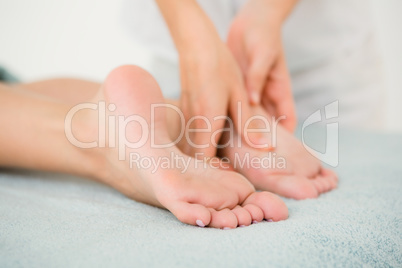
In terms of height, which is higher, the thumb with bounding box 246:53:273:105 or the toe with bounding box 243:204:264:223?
the thumb with bounding box 246:53:273:105

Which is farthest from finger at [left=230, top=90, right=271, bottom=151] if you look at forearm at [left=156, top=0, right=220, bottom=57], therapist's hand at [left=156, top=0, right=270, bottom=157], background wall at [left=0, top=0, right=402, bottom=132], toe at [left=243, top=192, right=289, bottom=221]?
background wall at [left=0, top=0, right=402, bottom=132]

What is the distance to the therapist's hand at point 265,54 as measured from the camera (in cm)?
97

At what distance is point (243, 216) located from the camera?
23.1 inches

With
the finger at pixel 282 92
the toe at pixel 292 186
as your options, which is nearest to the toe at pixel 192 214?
the toe at pixel 292 186

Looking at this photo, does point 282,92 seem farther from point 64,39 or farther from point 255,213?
point 64,39

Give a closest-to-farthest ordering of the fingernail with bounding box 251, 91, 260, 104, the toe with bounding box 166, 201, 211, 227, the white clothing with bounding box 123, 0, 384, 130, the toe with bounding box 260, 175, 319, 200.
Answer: the toe with bounding box 166, 201, 211, 227 → the toe with bounding box 260, 175, 319, 200 → the fingernail with bounding box 251, 91, 260, 104 → the white clothing with bounding box 123, 0, 384, 130

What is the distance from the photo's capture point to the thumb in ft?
3.17

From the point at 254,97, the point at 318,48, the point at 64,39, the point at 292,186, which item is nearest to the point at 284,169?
the point at 292,186

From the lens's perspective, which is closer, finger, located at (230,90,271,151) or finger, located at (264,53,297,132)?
finger, located at (230,90,271,151)

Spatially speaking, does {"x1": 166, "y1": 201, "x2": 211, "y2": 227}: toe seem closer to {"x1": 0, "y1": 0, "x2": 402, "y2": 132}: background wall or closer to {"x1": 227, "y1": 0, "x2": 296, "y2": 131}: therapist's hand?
{"x1": 227, "y1": 0, "x2": 296, "y2": 131}: therapist's hand

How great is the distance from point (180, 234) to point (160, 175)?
0.48ft

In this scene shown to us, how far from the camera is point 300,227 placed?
0.51 metres

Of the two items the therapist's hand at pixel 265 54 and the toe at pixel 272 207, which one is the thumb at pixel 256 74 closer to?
the therapist's hand at pixel 265 54

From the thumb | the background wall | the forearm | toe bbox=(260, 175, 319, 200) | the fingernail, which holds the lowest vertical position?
toe bbox=(260, 175, 319, 200)
